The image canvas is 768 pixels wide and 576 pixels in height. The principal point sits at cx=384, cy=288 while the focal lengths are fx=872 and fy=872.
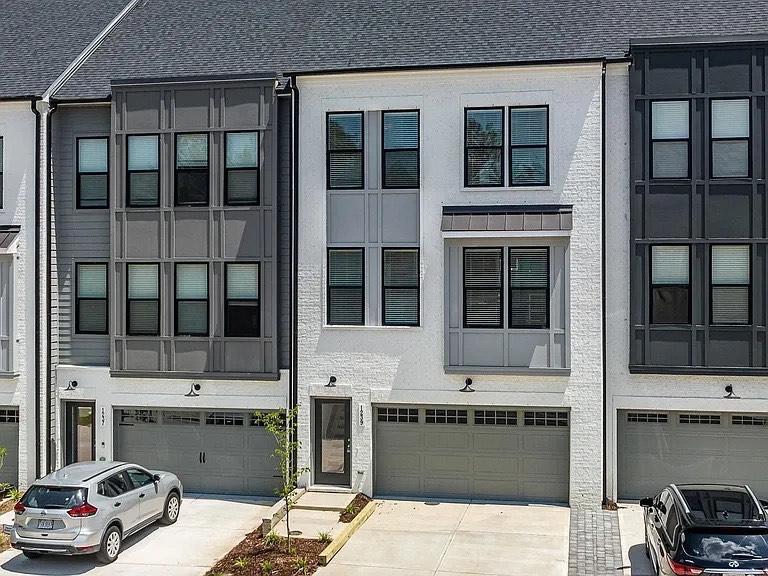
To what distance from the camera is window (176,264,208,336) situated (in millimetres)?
19734

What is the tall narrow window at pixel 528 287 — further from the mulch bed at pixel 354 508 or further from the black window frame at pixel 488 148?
the mulch bed at pixel 354 508

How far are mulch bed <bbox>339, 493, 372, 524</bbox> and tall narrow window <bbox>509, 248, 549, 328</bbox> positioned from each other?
193 inches

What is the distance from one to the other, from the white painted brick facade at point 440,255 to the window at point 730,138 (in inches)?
94.2

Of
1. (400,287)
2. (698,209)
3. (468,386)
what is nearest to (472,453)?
(468,386)

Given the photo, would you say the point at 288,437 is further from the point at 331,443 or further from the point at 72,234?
the point at 72,234

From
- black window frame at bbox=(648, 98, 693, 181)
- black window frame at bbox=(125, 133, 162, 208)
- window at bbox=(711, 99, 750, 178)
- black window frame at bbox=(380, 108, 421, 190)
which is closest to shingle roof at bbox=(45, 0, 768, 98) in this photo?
black window frame at bbox=(380, 108, 421, 190)

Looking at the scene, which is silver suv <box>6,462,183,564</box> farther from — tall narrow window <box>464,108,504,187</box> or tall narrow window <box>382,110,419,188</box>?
tall narrow window <box>464,108,504,187</box>

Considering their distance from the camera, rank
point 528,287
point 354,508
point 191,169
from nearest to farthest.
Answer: point 354,508, point 528,287, point 191,169

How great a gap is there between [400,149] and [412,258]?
241 centimetres

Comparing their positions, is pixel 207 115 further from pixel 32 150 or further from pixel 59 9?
pixel 59 9

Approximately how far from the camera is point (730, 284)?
18031mm

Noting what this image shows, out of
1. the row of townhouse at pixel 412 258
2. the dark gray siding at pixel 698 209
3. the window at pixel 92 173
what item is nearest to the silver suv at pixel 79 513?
the row of townhouse at pixel 412 258

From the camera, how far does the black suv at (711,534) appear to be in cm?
1152

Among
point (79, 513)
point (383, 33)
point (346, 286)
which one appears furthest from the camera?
point (383, 33)
